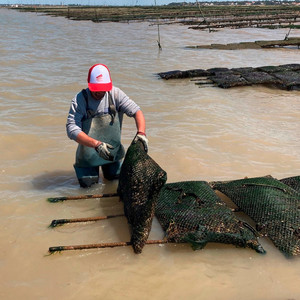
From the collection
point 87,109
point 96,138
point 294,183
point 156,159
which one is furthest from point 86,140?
point 294,183

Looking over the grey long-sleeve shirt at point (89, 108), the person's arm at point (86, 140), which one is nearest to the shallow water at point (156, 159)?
the person's arm at point (86, 140)

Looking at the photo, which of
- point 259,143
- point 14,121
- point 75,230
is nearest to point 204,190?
point 75,230

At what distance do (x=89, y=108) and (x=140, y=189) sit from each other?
3.97 feet

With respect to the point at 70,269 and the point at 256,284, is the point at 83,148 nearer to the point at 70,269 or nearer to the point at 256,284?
the point at 70,269

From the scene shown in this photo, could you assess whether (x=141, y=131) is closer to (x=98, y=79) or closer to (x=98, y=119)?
(x=98, y=119)

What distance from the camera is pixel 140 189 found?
3.38 meters

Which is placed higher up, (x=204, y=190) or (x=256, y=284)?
(x=204, y=190)

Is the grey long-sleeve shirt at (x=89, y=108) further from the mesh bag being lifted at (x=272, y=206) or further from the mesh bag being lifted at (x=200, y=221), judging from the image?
the mesh bag being lifted at (x=272, y=206)

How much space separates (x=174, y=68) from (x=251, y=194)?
1068 centimetres

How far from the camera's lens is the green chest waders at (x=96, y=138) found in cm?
395

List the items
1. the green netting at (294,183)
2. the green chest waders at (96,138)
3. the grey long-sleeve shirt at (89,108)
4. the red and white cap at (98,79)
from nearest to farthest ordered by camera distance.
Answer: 1. the red and white cap at (98,79)
2. the grey long-sleeve shirt at (89,108)
3. the green chest waders at (96,138)
4. the green netting at (294,183)

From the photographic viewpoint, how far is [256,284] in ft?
9.52

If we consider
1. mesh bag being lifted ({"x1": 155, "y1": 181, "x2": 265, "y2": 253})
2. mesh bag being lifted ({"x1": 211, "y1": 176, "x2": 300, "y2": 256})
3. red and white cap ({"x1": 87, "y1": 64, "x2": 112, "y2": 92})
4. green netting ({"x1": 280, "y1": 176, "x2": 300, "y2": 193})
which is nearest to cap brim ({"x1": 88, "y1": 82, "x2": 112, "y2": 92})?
red and white cap ({"x1": 87, "y1": 64, "x2": 112, "y2": 92})

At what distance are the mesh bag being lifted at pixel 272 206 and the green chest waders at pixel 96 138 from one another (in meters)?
1.39
